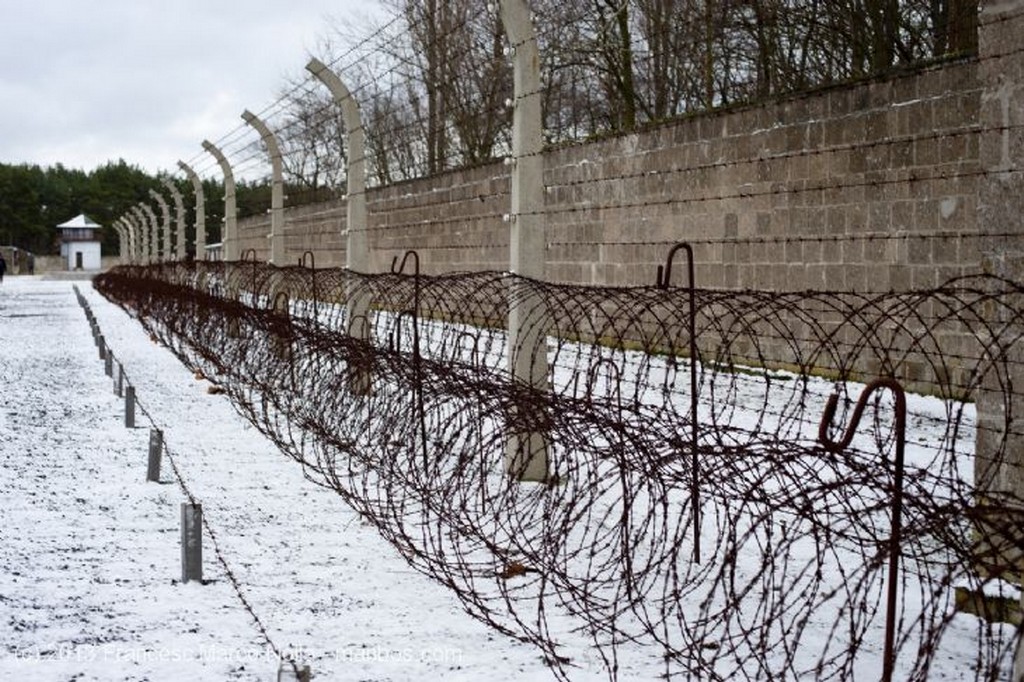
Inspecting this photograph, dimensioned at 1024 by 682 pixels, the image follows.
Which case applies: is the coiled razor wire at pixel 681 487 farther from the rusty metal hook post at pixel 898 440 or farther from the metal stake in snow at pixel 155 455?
the metal stake in snow at pixel 155 455

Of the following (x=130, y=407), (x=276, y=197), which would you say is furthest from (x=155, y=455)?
(x=276, y=197)

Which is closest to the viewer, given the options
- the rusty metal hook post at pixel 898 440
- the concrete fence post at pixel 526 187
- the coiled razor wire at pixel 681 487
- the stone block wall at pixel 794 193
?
the rusty metal hook post at pixel 898 440

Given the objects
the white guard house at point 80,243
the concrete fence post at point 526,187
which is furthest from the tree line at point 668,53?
the white guard house at point 80,243

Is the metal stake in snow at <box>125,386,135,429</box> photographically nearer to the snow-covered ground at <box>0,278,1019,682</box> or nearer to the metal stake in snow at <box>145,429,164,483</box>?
the snow-covered ground at <box>0,278,1019,682</box>

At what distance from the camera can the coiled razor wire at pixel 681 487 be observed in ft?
8.64

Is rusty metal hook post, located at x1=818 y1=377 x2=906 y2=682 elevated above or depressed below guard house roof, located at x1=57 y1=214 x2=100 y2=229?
below

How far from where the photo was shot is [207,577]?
15.1 feet

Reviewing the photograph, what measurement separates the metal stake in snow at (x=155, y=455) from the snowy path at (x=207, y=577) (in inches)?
3.4

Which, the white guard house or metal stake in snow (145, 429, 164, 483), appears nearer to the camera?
metal stake in snow (145, 429, 164, 483)

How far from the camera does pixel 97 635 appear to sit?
3.88 m

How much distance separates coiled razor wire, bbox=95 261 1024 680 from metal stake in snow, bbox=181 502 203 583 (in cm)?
65

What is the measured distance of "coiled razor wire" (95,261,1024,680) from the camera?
8.64 ft

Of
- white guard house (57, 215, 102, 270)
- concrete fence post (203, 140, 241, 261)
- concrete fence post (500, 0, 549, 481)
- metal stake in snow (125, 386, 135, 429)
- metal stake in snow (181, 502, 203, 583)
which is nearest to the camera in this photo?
metal stake in snow (181, 502, 203, 583)

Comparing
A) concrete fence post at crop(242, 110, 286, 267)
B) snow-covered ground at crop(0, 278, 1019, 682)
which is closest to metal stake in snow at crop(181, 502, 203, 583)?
snow-covered ground at crop(0, 278, 1019, 682)
